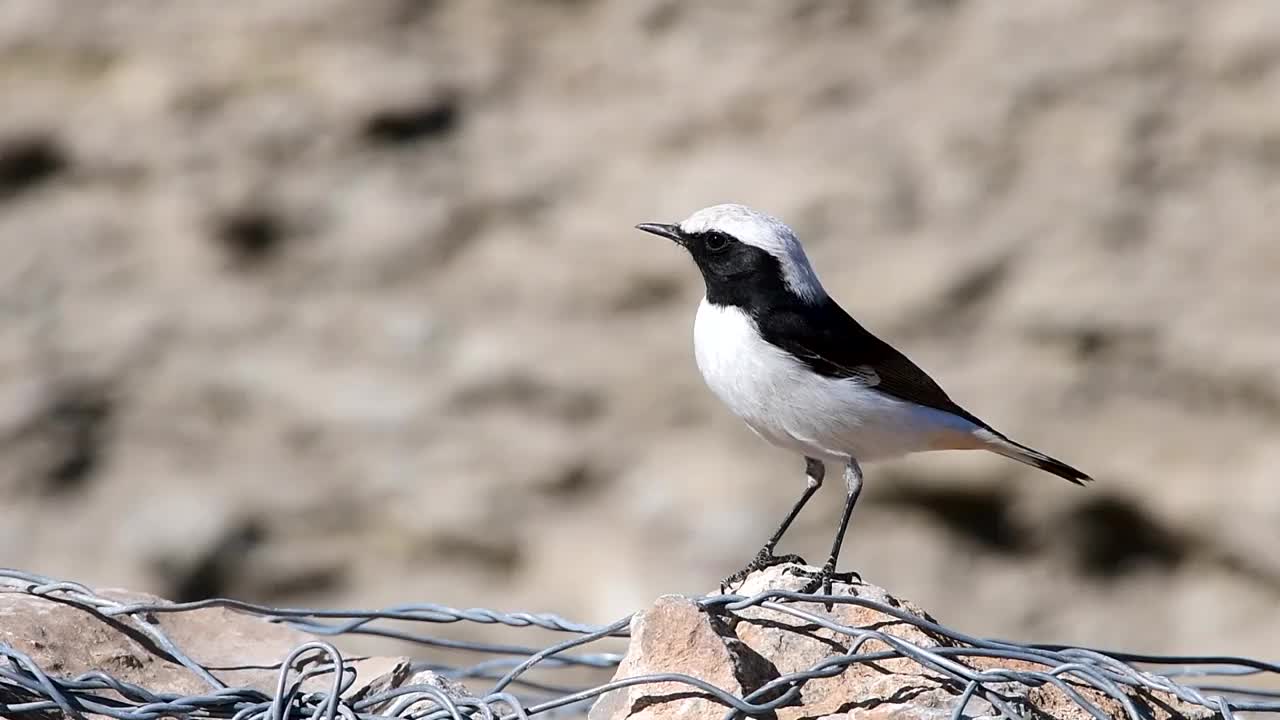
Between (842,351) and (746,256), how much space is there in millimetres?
453

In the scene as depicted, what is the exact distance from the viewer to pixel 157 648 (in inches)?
143

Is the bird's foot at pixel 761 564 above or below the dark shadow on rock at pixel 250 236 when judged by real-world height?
below

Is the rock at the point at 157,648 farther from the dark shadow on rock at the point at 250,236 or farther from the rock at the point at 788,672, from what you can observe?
the dark shadow on rock at the point at 250,236

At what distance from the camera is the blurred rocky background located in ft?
26.7


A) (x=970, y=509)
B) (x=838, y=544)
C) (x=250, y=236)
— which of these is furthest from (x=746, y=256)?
(x=250, y=236)

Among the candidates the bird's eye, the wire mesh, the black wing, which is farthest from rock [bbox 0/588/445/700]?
the bird's eye

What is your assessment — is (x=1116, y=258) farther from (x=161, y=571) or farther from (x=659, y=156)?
(x=161, y=571)

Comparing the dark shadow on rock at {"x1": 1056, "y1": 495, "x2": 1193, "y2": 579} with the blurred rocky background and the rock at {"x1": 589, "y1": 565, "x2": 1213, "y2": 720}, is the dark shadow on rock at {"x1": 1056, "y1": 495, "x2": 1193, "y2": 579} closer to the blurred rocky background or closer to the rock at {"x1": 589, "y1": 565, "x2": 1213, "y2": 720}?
the blurred rocky background

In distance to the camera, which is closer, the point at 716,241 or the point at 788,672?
the point at 788,672

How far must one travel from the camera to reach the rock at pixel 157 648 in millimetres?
3395

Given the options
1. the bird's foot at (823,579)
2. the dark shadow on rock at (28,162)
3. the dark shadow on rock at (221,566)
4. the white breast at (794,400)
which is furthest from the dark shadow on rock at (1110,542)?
the dark shadow on rock at (28,162)

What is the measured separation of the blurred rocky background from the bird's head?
11.6 feet

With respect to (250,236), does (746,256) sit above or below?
below

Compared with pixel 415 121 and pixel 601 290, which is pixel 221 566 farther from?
pixel 415 121
